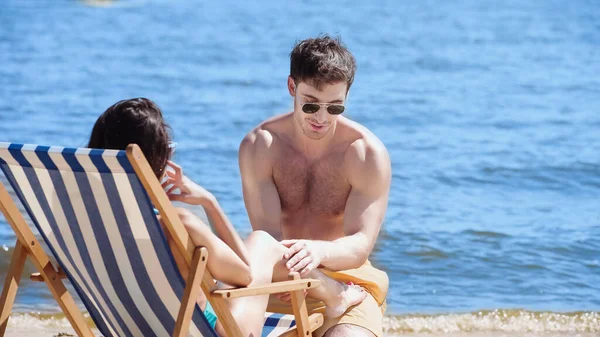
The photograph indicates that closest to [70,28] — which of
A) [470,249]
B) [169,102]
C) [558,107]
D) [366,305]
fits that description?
[169,102]

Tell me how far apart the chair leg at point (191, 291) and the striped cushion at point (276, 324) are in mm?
695

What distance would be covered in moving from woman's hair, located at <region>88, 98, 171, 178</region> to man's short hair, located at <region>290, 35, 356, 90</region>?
1011mm

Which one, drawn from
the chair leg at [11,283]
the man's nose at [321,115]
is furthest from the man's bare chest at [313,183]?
the chair leg at [11,283]

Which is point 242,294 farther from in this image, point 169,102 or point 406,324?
point 169,102

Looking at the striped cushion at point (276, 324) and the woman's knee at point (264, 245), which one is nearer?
the woman's knee at point (264, 245)

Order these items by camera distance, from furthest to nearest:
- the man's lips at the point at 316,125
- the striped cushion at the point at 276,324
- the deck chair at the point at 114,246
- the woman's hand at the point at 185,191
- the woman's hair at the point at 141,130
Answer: the man's lips at the point at 316,125
the striped cushion at the point at 276,324
the woman's hand at the point at 185,191
the woman's hair at the point at 141,130
the deck chair at the point at 114,246

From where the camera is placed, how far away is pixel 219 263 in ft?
10.9

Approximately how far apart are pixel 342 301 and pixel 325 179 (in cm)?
67

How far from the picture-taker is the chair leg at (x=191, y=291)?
3207 mm

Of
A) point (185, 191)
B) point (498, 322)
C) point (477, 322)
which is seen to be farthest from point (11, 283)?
point (498, 322)

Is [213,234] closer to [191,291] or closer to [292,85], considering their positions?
[191,291]

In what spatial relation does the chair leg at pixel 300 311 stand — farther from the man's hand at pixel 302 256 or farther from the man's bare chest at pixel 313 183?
the man's bare chest at pixel 313 183

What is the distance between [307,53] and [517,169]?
7106 millimetres

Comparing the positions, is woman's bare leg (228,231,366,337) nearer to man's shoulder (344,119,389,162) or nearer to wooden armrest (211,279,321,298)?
wooden armrest (211,279,321,298)
